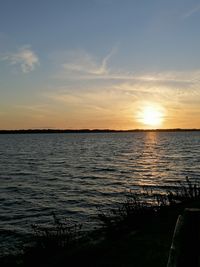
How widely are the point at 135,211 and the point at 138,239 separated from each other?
391 cm

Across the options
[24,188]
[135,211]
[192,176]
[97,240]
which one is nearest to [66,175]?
[24,188]

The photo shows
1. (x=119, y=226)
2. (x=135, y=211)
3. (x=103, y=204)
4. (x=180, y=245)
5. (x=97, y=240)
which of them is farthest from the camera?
(x=103, y=204)

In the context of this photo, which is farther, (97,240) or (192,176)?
(192,176)

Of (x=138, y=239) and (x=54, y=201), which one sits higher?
(x=138, y=239)

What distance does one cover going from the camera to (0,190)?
1212 inches

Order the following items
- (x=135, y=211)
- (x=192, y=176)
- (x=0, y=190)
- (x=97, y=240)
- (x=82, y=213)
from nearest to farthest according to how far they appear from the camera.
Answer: (x=97, y=240) < (x=135, y=211) < (x=82, y=213) < (x=0, y=190) < (x=192, y=176)

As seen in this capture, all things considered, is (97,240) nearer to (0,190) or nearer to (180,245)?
(180,245)

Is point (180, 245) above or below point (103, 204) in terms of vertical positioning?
above

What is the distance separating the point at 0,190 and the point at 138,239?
2221cm

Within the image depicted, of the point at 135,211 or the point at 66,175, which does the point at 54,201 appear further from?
the point at 66,175

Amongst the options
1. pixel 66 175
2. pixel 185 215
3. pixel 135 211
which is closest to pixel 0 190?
pixel 66 175

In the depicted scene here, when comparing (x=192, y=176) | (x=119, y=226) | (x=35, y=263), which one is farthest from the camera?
(x=192, y=176)

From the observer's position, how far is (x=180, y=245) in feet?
10.9

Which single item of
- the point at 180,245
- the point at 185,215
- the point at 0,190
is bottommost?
the point at 0,190
